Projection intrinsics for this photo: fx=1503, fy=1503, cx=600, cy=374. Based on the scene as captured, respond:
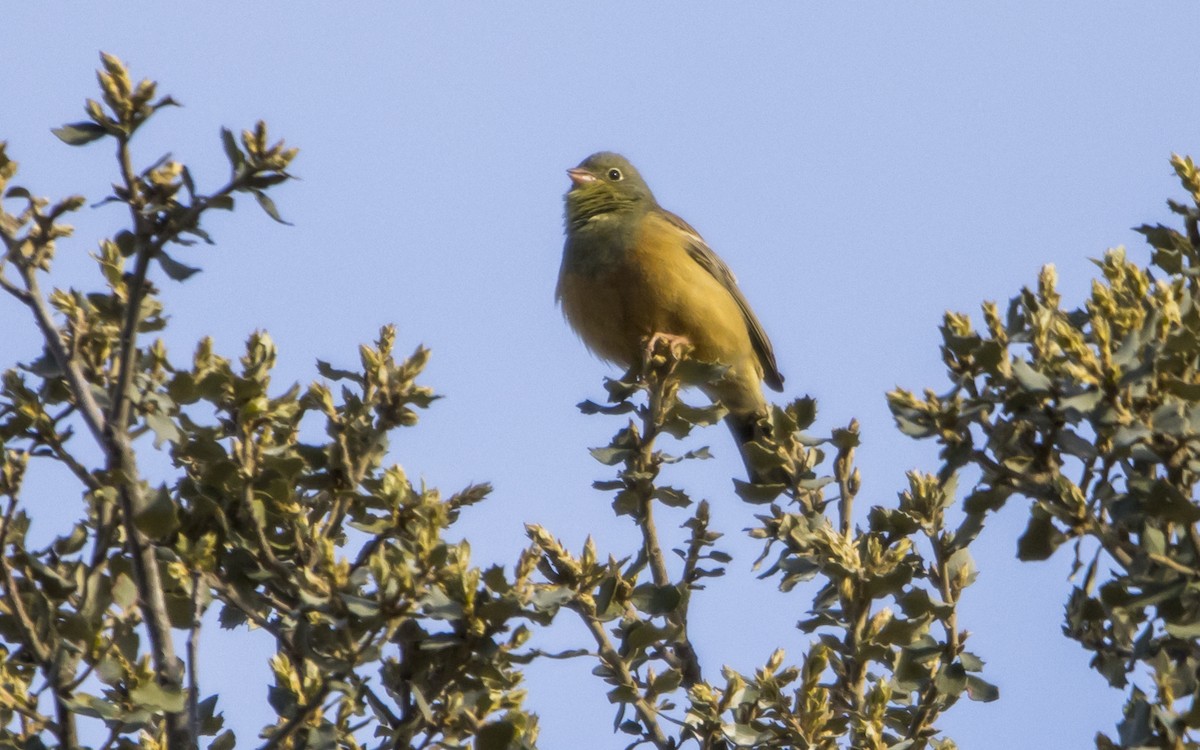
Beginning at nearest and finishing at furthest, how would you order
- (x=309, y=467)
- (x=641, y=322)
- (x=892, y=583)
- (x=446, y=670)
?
(x=446, y=670)
(x=309, y=467)
(x=892, y=583)
(x=641, y=322)

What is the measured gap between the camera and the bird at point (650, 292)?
22.7ft

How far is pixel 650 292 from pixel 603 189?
1208 mm

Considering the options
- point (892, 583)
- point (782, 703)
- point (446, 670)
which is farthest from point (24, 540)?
point (892, 583)

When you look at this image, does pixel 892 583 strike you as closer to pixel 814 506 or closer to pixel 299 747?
pixel 814 506

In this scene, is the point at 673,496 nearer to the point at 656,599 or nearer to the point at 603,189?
the point at 656,599

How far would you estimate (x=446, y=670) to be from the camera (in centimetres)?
323

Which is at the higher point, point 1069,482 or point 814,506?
point 814,506

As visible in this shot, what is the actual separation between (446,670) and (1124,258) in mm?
1769

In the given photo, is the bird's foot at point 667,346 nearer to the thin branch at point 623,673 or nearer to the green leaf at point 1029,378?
the thin branch at point 623,673

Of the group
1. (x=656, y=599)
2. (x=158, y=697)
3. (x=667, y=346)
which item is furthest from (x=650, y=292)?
(x=158, y=697)

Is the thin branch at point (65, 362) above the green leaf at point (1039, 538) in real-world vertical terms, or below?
above

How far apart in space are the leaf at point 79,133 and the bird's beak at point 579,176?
210 inches

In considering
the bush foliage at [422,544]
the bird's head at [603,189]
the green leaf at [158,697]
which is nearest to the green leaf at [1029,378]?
the bush foliage at [422,544]

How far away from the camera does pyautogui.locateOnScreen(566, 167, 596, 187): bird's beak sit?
803cm
